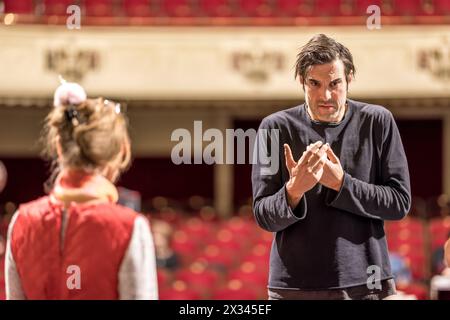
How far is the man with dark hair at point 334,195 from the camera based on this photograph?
0.86 m

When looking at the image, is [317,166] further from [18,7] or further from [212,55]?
[18,7]

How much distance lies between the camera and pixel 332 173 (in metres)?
0.84

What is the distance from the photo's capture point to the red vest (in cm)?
79

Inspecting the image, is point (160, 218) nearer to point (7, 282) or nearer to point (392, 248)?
point (392, 248)

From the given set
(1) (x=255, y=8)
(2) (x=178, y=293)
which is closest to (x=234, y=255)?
(2) (x=178, y=293)

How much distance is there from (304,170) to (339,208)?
7 cm

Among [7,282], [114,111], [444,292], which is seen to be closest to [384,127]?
[114,111]

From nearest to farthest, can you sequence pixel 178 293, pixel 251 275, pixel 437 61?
pixel 178 293 < pixel 251 275 < pixel 437 61

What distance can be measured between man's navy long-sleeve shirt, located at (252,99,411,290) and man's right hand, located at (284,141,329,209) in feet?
0.06

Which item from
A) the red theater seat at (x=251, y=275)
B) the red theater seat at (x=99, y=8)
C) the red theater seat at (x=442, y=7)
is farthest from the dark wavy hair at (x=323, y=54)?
the red theater seat at (x=99, y=8)

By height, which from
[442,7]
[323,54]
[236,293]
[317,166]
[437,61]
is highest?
[442,7]

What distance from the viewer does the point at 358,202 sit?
0.84 metres

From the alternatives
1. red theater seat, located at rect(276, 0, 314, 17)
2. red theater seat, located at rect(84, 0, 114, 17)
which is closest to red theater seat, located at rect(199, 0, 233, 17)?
red theater seat, located at rect(276, 0, 314, 17)

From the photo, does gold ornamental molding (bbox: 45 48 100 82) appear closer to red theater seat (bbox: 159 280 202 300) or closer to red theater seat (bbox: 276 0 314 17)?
red theater seat (bbox: 276 0 314 17)
